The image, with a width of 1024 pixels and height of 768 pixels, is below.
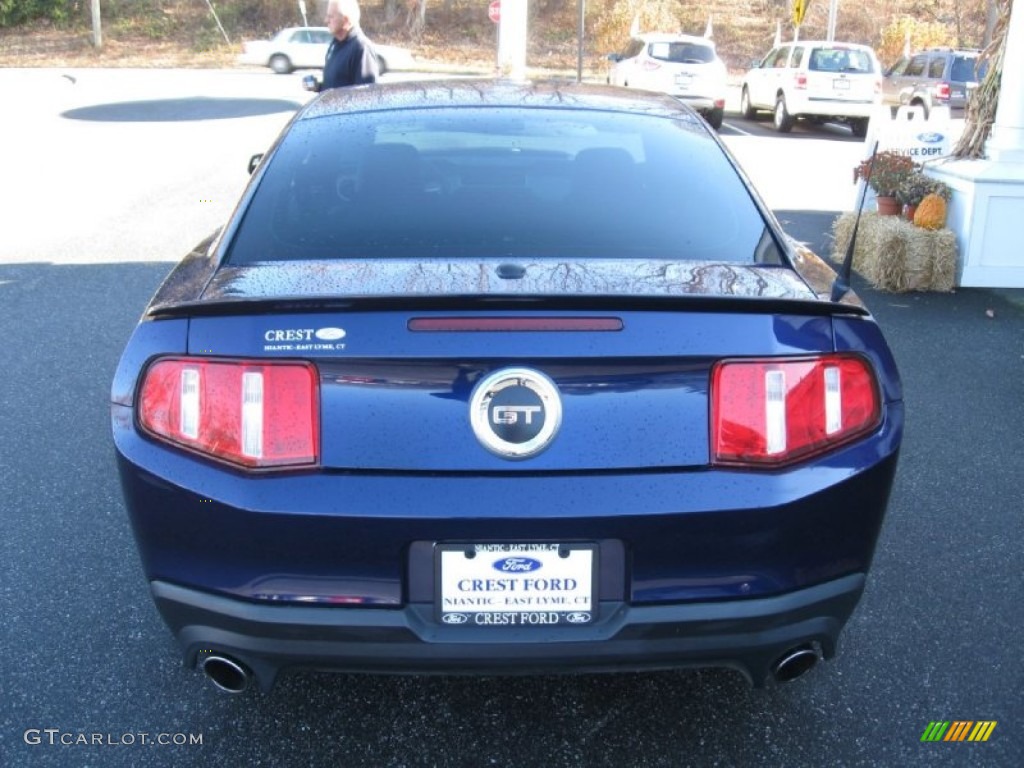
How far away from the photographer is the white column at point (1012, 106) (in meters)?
7.79

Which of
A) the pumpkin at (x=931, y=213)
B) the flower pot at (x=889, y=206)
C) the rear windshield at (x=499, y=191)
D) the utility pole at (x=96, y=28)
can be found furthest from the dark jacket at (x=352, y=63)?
the utility pole at (x=96, y=28)

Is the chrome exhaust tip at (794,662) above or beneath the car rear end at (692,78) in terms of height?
above

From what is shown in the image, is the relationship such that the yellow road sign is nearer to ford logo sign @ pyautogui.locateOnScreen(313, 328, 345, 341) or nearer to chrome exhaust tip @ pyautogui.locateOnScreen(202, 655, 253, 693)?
ford logo sign @ pyautogui.locateOnScreen(313, 328, 345, 341)

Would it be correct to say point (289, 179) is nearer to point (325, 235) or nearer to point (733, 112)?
point (325, 235)

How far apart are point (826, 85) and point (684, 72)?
2431mm

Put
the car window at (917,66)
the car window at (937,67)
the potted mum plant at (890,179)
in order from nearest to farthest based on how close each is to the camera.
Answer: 1. the potted mum plant at (890,179)
2. the car window at (937,67)
3. the car window at (917,66)

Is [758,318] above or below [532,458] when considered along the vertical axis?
above

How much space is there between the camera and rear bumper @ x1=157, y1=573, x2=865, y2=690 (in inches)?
93.0

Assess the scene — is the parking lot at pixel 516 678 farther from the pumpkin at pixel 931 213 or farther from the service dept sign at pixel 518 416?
the pumpkin at pixel 931 213

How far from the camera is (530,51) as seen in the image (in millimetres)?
41812

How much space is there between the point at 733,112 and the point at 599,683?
22332mm

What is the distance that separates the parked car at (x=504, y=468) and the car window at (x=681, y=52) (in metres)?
18.4

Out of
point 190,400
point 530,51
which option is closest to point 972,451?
point 190,400

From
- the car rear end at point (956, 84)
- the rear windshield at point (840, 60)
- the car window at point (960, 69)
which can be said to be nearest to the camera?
the rear windshield at point (840, 60)
